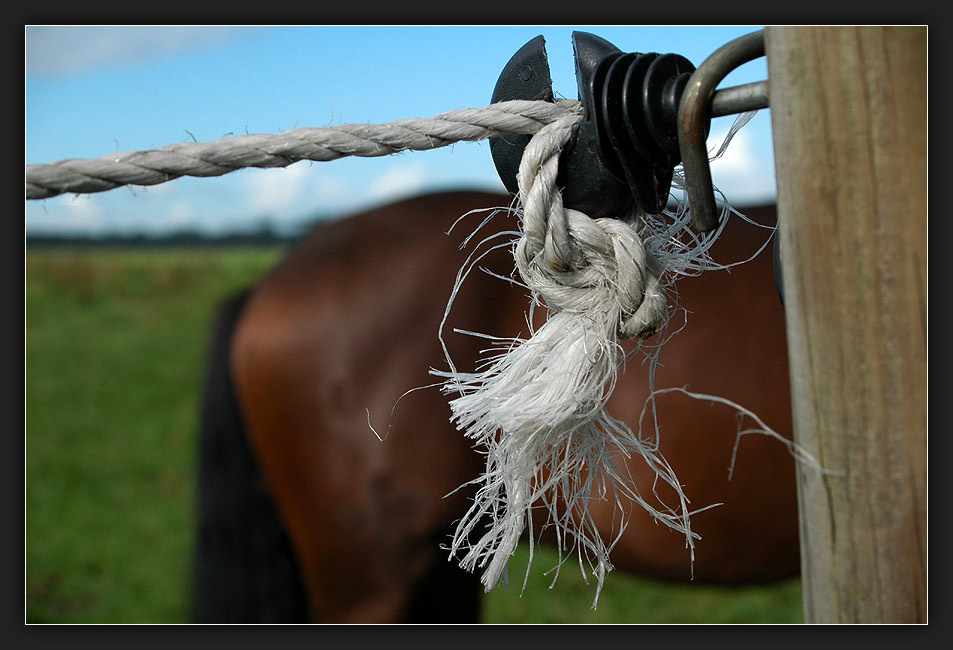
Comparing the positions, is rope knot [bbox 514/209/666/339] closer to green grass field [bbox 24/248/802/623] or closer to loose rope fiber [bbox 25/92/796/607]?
loose rope fiber [bbox 25/92/796/607]

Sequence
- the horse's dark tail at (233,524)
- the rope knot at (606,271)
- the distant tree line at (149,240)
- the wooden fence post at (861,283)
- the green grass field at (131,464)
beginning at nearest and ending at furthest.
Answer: the wooden fence post at (861,283) < the rope knot at (606,271) < the distant tree line at (149,240) < the horse's dark tail at (233,524) < the green grass field at (131,464)

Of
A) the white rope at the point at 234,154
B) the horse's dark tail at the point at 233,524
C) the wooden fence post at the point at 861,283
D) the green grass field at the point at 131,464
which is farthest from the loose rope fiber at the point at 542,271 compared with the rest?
the horse's dark tail at the point at 233,524

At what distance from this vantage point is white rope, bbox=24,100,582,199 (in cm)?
54

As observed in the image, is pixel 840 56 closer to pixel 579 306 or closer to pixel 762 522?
pixel 579 306

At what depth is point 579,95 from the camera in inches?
19.8

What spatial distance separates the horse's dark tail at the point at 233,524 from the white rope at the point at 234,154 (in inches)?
39.7

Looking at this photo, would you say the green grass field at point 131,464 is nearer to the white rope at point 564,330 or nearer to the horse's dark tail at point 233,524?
the horse's dark tail at point 233,524

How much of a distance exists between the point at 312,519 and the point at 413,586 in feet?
0.78

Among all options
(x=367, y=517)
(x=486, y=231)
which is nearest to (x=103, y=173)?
(x=486, y=231)

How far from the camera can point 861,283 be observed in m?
0.39

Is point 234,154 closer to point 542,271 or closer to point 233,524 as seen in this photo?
point 542,271

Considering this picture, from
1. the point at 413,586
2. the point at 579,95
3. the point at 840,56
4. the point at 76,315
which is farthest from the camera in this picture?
the point at 76,315

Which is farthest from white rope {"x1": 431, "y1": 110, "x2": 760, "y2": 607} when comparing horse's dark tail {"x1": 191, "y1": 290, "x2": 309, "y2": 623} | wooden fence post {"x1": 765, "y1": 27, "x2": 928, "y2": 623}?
horse's dark tail {"x1": 191, "y1": 290, "x2": 309, "y2": 623}

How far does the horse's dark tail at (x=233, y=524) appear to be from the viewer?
4.98 feet
